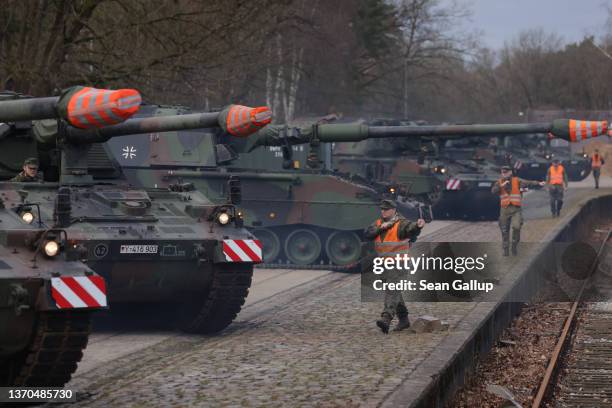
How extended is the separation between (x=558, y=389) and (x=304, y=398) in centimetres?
303


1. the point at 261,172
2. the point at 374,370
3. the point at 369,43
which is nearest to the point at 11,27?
the point at 261,172

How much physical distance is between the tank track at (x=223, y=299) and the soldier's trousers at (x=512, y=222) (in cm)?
837

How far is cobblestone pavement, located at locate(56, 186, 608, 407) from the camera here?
970cm

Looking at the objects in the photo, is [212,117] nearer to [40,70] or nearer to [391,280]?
[391,280]

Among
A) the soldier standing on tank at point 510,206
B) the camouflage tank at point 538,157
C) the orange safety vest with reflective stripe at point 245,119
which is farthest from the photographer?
the camouflage tank at point 538,157

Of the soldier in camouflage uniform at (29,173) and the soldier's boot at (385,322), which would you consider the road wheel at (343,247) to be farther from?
the soldier in camouflage uniform at (29,173)

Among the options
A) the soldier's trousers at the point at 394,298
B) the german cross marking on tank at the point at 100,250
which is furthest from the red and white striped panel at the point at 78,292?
the soldier's trousers at the point at 394,298

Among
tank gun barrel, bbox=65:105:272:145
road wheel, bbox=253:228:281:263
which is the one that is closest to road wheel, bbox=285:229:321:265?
road wheel, bbox=253:228:281:263

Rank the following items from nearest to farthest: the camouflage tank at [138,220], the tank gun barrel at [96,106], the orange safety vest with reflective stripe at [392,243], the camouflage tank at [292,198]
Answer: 1. the tank gun barrel at [96,106]
2. the camouflage tank at [138,220]
3. the orange safety vest with reflective stripe at [392,243]
4. the camouflage tank at [292,198]

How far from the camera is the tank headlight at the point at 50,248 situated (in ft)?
30.9

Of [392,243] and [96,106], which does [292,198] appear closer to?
[392,243]

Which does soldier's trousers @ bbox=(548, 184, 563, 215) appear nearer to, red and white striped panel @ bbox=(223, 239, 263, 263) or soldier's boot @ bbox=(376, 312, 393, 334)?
soldier's boot @ bbox=(376, 312, 393, 334)

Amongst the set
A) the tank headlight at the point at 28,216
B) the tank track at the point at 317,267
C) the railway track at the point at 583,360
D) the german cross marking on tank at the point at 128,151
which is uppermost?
the german cross marking on tank at the point at 128,151

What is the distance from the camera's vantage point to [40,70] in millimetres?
22000
